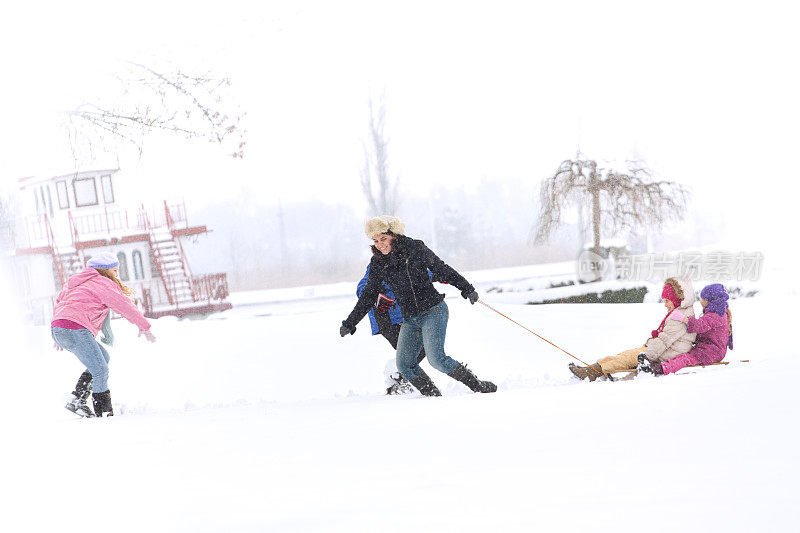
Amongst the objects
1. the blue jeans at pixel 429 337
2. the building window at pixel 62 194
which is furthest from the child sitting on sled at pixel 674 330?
the building window at pixel 62 194

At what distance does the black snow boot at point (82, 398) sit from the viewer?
4.14 meters

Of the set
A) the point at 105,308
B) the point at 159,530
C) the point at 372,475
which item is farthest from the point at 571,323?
the point at 159,530

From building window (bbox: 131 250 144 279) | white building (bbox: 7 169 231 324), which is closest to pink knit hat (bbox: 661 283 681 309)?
white building (bbox: 7 169 231 324)

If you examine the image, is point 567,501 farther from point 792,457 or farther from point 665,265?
point 665,265

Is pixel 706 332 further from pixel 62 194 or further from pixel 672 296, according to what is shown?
pixel 62 194

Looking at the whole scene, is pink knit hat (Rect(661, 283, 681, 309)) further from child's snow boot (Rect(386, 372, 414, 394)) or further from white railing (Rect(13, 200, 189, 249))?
white railing (Rect(13, 200, 189, 249))

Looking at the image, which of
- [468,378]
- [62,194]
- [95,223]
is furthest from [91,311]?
[62,194]

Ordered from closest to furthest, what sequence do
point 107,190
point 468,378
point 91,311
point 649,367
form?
point 468,378 < point 91,311 < point 649,367 < point 107,190

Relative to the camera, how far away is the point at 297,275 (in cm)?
1870

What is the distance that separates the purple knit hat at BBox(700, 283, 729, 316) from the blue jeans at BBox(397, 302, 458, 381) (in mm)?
1738

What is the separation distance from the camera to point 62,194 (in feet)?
38.3

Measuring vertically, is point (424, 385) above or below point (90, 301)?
below

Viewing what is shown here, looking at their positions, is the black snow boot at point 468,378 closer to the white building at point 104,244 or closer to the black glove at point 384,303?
the black glove at point 384,303

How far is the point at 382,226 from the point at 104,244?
30.5 ft
